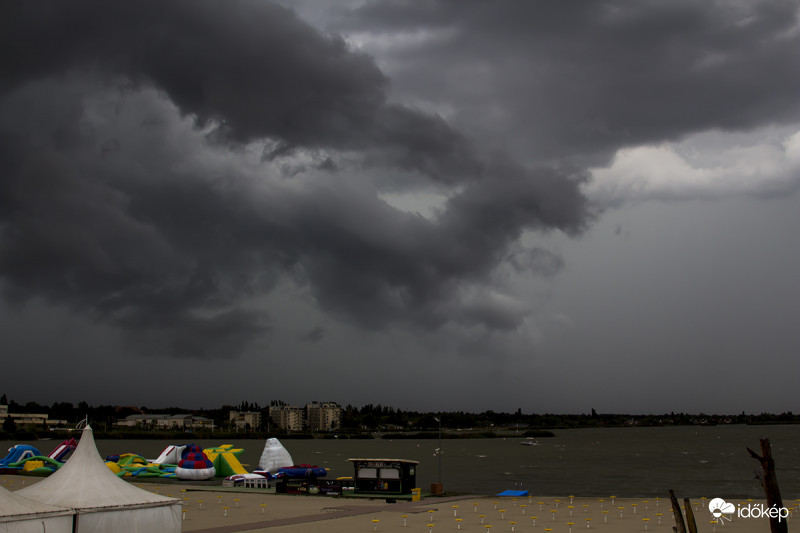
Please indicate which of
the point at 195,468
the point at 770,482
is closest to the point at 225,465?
the point at 195,468

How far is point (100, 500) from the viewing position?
30.5 metres

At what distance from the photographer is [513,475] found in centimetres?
9281

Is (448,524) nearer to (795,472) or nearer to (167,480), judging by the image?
(167,480)

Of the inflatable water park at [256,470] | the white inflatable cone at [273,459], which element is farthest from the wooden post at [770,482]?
the white inflatable cone at [273,459]

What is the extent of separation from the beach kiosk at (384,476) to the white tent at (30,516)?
27.2 m

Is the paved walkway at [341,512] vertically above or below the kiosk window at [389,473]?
below

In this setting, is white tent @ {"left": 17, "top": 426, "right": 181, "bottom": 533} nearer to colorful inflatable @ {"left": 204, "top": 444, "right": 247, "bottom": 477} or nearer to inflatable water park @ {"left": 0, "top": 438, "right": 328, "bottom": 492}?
inflatable water park @ {"left": 0, "top": 438, "right": 328, "bottom": 492}

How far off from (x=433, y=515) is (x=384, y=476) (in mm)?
11498

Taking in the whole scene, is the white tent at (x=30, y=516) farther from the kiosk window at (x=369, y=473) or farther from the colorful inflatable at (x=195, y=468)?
the colorful inflatable at (x=195, y=468)

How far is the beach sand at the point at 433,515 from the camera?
38.1 metres

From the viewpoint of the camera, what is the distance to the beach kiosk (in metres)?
53.3

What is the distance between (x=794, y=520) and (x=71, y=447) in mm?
69042

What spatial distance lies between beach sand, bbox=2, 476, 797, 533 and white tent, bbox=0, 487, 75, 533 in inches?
352

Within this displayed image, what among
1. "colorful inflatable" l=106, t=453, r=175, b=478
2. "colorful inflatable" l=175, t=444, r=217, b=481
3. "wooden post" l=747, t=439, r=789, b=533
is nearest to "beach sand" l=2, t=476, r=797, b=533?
"colorful inflatable" l=175, t=444, r=217, b=481
